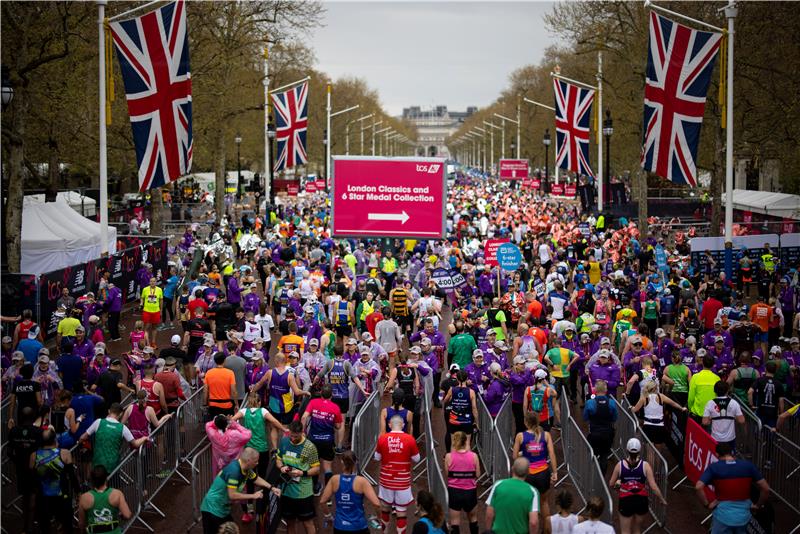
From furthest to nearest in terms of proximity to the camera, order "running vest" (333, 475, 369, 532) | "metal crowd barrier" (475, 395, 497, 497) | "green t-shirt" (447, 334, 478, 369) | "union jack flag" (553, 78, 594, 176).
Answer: "union jack flag" (553, 78, 594, 176), "green t-shirt" (447, 334, 478, 369), "metal crowd barrier" (475, 395, 497, 497), "running vest" (333, 475, 369, 532)

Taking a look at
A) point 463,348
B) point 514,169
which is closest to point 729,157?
point 463,348

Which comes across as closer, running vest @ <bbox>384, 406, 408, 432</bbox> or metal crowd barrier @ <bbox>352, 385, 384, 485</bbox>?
running vest @ <bbox>384, 406, 408, 432</bbox>

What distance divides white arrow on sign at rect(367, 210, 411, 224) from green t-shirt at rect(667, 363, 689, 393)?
10.4 meters

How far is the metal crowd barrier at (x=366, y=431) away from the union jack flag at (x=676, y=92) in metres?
12.1

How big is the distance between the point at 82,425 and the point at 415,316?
10207mm

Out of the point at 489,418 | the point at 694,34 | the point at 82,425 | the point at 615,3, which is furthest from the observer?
the point at 615,3

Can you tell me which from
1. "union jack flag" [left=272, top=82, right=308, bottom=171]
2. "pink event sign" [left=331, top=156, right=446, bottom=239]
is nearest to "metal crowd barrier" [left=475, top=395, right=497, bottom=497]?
"pink event sign" [left=331, top=156, right=446, bottom=239]

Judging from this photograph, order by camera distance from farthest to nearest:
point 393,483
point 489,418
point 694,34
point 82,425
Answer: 1. point 694,34
2. point 489,418
3. point 82,425
4. point 393,483

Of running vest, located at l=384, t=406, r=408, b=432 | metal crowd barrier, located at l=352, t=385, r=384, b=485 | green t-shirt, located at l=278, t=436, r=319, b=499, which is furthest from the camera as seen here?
A: metal crowd barrier, located at l=352, t=385, r=384, b=485

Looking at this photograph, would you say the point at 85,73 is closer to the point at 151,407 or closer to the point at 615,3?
the point at 615,3

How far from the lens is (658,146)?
24.3 meters

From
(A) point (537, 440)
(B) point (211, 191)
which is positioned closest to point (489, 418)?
(A) point (537, 440)

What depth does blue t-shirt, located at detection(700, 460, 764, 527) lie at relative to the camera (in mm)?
9922

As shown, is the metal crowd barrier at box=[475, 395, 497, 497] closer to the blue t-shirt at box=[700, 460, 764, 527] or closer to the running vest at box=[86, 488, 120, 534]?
the blue t-shirt at box=[700, 460, 764, 527]
